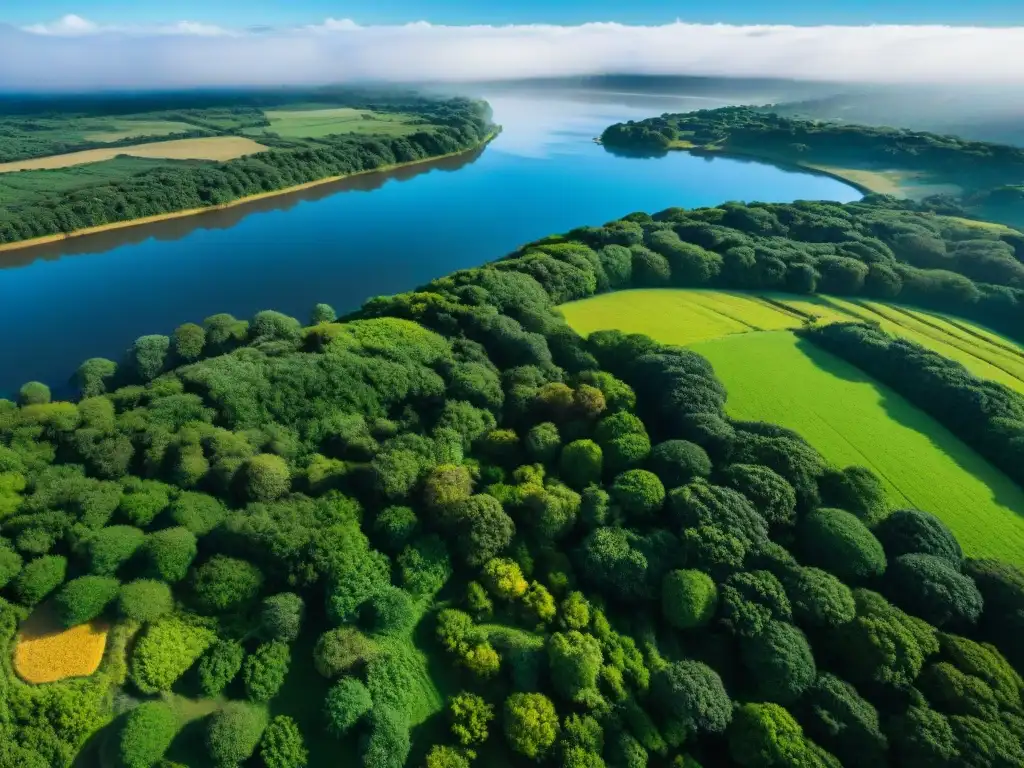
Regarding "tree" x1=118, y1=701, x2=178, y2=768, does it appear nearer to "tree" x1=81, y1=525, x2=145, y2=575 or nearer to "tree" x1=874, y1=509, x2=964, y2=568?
"tree" x1=81, y1=525, x2=145, y2=575

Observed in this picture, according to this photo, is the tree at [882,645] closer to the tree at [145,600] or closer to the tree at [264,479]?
the tree at [264,479]

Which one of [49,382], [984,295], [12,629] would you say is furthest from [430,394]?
[984,295]

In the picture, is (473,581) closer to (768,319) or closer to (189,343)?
(189,343)

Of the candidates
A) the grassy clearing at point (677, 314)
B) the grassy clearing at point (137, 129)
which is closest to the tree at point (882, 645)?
the grassy clearing at point (677, 314)

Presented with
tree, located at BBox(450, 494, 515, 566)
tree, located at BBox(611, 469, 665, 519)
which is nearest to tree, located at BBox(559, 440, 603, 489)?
tree, located at BBox(611, 469, 665, 519)

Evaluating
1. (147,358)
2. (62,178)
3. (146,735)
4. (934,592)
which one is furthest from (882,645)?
(62,178)
